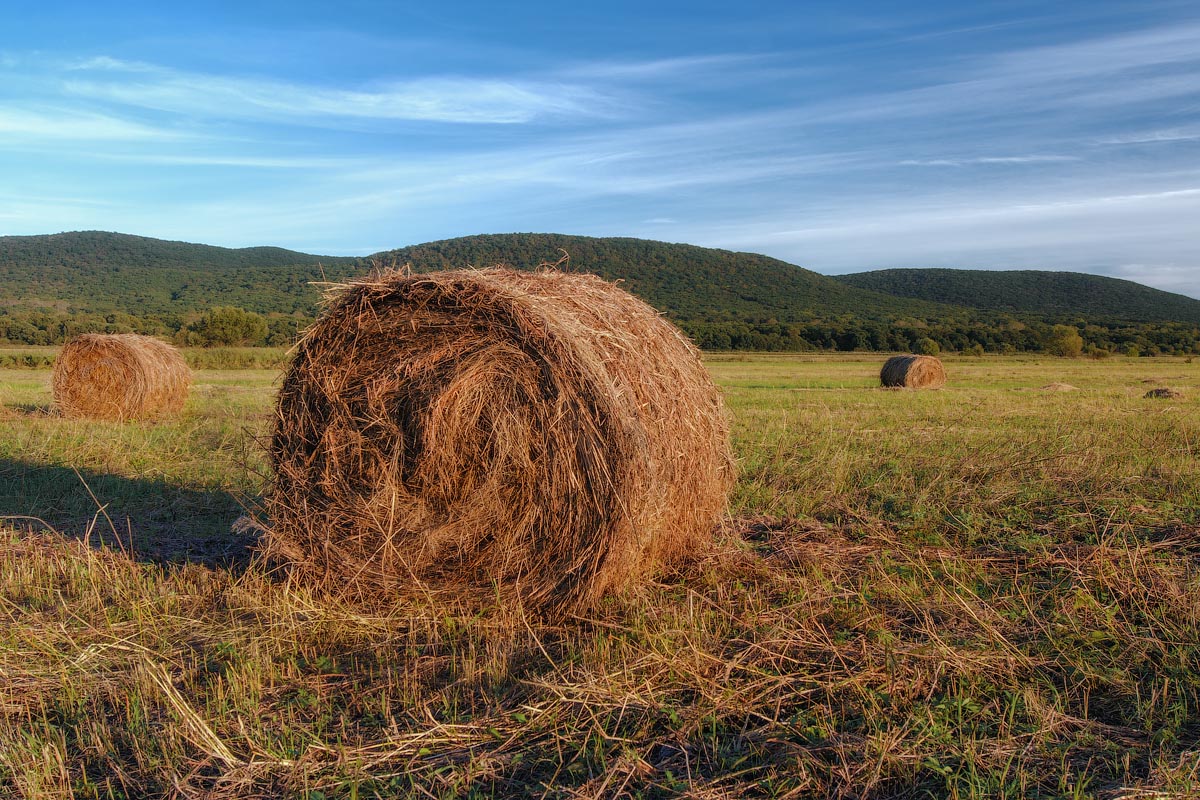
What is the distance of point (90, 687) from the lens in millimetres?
3953

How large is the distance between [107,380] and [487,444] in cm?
1300

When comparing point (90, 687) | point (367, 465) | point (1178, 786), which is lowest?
point (90, 687)

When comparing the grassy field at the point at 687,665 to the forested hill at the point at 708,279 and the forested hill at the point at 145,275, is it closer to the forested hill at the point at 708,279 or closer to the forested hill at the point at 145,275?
the forested hill at the point at 145,275

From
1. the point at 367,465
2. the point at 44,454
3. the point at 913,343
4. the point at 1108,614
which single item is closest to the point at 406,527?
the point at 367,465

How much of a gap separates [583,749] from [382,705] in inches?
38.8

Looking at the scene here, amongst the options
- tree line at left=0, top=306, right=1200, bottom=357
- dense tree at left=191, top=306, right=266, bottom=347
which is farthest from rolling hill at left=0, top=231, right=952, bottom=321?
dense tree at left=191, top=306, right=266, bottom=347

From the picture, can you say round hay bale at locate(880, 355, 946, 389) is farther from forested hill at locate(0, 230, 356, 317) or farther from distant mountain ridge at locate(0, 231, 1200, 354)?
A: forested hill at locate(0, 230, 356, 317)

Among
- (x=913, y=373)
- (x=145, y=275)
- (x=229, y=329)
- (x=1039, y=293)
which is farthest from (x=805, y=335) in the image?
(x=145, y=275)

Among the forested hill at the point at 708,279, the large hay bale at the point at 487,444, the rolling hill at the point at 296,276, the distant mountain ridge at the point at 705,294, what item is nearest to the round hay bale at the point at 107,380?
the large hay bale at the point at 487,444

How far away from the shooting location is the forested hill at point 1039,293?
98.6 meters

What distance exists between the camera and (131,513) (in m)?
7.59

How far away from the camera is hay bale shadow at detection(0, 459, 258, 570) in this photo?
641 centimetres

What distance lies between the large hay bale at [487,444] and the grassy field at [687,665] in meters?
0.32

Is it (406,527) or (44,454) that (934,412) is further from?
(44,454)
